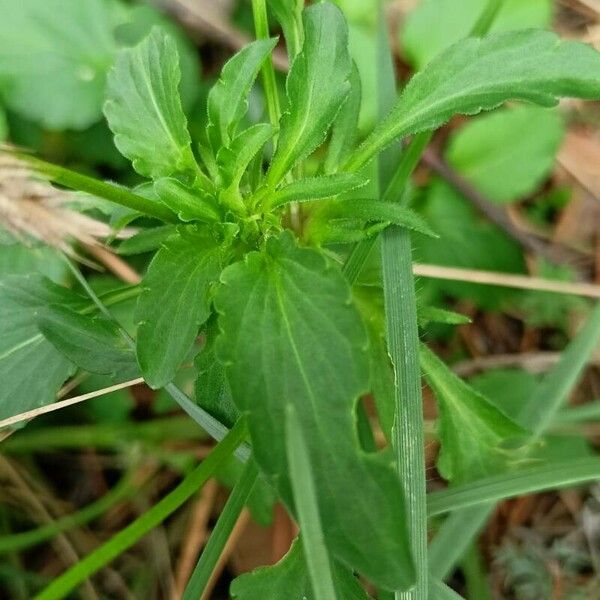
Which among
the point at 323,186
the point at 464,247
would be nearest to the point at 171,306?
the point at 323,186

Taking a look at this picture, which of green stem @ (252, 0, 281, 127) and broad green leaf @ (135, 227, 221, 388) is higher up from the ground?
green stem @ (252, 0, 281, 127)

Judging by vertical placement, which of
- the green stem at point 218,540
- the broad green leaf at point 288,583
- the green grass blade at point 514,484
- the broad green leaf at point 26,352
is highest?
the broad green leaf at point 26,352

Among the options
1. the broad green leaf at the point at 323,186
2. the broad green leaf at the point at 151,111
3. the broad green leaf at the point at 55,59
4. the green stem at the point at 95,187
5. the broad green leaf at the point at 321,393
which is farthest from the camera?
the broad green leaf at the point at 55,59

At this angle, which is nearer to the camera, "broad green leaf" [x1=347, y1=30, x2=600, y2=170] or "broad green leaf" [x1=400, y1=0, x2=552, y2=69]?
"broad green leaf" [x1=347, y1=30, x2=600, y2=170]

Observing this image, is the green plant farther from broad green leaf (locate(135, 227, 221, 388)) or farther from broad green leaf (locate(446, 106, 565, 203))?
broad green leaf (locate(446, 106, 565, 203))

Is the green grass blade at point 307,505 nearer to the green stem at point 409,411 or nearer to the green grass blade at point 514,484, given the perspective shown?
the green stem at point 409,411

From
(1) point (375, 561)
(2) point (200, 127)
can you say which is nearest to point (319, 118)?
(1) point (375, 561)

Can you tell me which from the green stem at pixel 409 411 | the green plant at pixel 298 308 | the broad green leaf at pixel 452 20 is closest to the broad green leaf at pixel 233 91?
the green plant at pixel 298 308

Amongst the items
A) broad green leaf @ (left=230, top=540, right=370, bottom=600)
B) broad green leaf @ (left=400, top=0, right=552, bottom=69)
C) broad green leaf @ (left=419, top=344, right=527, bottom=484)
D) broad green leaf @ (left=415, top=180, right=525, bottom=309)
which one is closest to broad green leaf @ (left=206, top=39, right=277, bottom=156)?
broad green leaf @ (left=419, top=344, right=527, bottom=484)
